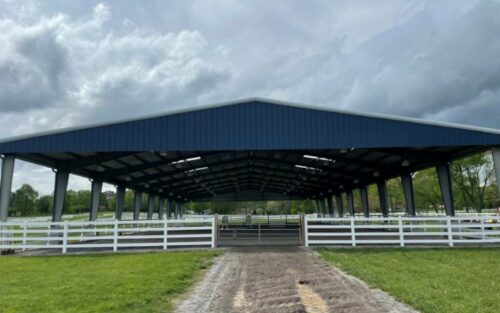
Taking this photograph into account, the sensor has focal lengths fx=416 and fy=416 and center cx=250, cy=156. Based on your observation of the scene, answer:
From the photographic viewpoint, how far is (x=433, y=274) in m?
8.86

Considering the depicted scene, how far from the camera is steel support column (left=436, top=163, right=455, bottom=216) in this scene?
18.3 meters

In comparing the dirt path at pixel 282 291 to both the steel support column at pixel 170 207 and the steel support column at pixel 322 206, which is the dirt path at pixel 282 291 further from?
the steel support column at pixel 322 206

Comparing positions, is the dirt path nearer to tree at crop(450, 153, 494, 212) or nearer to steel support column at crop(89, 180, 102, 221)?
steel support column at crop(89, 180, 102, 221)

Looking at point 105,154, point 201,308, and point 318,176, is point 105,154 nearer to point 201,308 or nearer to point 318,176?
point 201,308

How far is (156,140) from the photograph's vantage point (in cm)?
1612

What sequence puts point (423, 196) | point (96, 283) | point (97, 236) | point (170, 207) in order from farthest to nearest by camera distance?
point (423, 196), point (170, 207), point (97, 236), point (96, 283)

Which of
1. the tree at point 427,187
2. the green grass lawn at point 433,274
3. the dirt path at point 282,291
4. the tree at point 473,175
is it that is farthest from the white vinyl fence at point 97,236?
the tree at point 427,187

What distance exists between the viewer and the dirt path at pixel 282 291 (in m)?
6.22

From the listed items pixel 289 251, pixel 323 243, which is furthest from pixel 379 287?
pixel 323 243

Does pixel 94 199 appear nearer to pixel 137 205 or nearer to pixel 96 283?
pixel 137 205

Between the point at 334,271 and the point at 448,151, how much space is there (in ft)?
38.1

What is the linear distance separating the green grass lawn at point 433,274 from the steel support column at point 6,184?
11967mm

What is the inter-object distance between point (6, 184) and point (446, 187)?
717 inches

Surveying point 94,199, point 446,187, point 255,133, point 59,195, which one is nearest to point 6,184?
point 59,195
